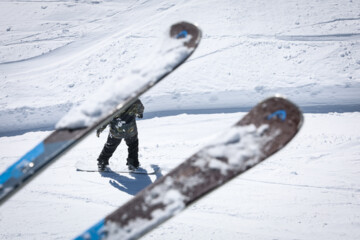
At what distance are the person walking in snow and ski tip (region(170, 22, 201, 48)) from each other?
1663 mm

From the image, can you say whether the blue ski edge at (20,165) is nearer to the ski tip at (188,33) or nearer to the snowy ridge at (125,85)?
the snowy ridge at (125,85)

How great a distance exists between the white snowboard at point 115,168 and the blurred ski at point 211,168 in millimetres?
2550

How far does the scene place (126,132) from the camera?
11.6 ft

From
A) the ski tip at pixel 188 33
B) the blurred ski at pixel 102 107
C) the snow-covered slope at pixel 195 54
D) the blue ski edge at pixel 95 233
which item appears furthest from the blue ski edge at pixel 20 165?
the snow-covered slope at pixel 195 54

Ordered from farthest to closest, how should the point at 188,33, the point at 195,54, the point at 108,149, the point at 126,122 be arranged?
the point at 195,54 < the point at 108,149 < the point at 126,122 < the point at 188,33

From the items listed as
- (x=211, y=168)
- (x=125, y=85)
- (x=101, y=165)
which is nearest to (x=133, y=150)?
(x=101, y=165)

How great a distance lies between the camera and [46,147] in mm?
1369

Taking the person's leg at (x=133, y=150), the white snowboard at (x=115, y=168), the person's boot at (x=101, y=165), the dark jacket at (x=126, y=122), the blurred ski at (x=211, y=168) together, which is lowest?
the white snowboard at (x=115, y=168)

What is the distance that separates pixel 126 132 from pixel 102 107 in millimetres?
2121

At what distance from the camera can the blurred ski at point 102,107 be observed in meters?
1.32

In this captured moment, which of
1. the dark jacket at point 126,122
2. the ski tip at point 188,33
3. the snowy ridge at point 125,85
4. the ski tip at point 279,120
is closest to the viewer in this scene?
the ski tip at point 279,120

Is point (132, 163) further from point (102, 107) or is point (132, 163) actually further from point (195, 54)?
point (195, 54)

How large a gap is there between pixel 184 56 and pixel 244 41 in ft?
17.9

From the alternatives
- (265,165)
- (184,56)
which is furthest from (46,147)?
(265,165)
